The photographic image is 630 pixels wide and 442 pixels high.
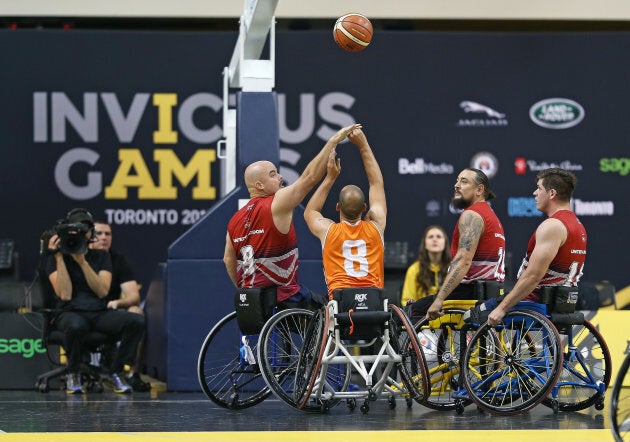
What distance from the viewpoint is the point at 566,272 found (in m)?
8.41

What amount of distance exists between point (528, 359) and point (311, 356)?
1.34 m

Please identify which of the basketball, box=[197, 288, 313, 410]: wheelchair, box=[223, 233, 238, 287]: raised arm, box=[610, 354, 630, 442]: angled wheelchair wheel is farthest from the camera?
the basketball

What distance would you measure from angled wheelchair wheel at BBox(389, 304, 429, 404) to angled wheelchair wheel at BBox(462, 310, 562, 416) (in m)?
0.31

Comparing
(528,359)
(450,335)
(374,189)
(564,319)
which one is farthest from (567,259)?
(374,189)

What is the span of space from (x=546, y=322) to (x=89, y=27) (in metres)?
8.90

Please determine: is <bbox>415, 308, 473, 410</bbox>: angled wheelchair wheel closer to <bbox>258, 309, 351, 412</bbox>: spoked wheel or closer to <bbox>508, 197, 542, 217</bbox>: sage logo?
<bbox>258, 309, 351, 412</bbox>: spoked wheel

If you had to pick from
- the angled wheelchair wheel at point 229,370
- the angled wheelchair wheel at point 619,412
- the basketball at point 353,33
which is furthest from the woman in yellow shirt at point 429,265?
the angled wheelchair wheel at point 619,412

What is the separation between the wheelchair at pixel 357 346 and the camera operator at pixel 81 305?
2.70m

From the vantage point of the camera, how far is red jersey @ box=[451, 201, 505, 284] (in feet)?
28.5

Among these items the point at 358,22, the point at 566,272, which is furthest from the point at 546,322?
the point at 358,22

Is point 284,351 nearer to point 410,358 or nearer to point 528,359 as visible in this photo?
point 410,358

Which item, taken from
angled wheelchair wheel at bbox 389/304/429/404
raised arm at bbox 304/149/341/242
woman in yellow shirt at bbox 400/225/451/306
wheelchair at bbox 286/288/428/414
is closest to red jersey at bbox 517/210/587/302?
angled wheelchair wheel at bbox 389/304/429/404

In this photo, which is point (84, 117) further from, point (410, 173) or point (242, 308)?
point (242, 308)

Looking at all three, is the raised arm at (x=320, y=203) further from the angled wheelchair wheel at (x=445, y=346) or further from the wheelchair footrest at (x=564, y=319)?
the wheelchair footrest at (x=564, y=319)
